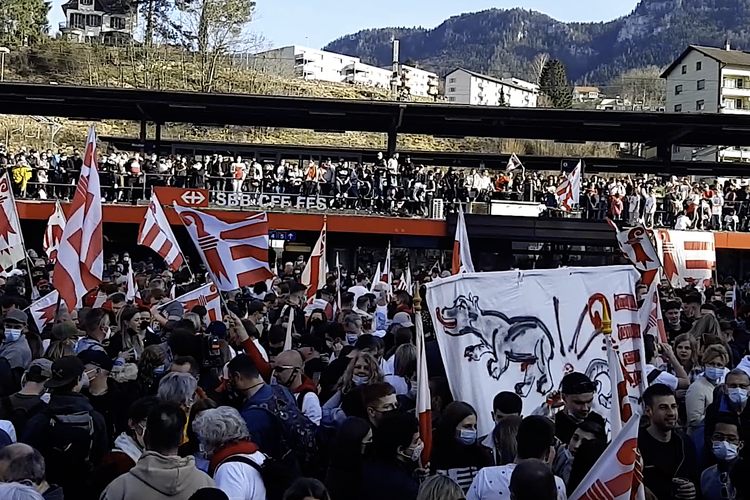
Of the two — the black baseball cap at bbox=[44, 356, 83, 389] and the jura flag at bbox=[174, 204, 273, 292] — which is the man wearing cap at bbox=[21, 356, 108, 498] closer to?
the black baseball cap at bbox=[44, 356, 83, 389]

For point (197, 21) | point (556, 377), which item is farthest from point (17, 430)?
point (197, 21)

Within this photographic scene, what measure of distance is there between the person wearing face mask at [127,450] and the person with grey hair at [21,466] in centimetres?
53

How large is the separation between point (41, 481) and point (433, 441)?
7.19 ft

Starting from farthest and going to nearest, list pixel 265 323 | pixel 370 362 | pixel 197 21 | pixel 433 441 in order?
pixel 197 21
pixel 265 323
pixel 370 362
pixel 433 441

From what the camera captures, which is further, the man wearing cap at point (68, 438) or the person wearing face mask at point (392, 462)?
the man wearing cap at point (68, 438)

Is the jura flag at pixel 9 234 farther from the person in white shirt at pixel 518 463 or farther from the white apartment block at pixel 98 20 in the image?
the white apartment block at pixel 98 20

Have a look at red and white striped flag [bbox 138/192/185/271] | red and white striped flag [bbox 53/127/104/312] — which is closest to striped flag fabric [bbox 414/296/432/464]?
red and white striped flag [bbox 53/127/104/312]

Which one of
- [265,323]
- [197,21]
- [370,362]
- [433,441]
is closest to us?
[433,441]

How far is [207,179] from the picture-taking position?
3030cm

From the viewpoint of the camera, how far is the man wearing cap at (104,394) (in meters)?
6.41

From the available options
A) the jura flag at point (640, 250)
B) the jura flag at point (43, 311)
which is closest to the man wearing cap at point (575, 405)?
the jura flag at point (43, 311)

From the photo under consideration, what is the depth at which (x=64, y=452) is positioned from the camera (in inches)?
197

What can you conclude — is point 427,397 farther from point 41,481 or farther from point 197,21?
point 197,21

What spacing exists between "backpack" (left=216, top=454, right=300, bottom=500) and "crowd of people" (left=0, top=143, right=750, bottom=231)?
25515 mm
